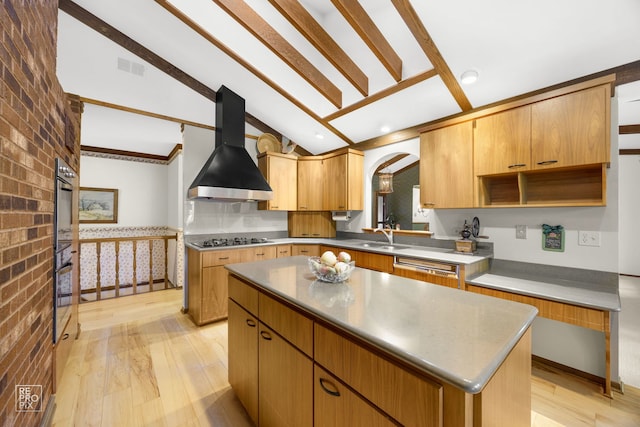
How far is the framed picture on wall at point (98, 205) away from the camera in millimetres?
5211

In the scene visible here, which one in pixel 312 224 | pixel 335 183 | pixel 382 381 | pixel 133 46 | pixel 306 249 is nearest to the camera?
pixel 382 381

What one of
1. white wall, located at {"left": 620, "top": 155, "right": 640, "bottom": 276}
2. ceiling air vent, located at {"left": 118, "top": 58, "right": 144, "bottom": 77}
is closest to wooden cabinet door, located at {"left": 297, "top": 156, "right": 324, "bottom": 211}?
ceiling air vent, located at {"left": 118, "top": 58, "right": 144, "bottom": 77}

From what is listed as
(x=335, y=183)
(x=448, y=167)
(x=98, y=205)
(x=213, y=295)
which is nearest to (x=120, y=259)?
(x=98, y=205)

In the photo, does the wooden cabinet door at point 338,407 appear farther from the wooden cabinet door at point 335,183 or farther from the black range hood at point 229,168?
the wooden cabinet door at point 335,183

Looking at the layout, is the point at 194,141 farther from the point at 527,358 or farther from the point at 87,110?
the point at 527,358

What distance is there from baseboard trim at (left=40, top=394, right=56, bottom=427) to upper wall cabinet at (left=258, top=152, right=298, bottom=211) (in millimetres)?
2811

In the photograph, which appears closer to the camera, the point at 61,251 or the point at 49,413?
the point at 49,413

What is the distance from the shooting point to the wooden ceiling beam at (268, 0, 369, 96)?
2.37m

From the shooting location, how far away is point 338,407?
1.03m

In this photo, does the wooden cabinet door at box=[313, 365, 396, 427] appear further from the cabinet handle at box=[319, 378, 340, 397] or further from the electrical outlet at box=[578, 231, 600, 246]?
the electrical outlet at box=[578, 231, 600, 246]

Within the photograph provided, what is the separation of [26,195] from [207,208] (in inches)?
101

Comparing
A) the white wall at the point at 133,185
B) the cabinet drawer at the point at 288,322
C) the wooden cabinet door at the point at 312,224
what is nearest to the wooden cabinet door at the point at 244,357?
the cabinet drawer at the point at 288,322

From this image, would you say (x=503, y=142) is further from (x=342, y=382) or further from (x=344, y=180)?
(x=342, y=382)

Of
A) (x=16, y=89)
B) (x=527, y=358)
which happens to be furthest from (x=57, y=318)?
(x=527, y=358)
